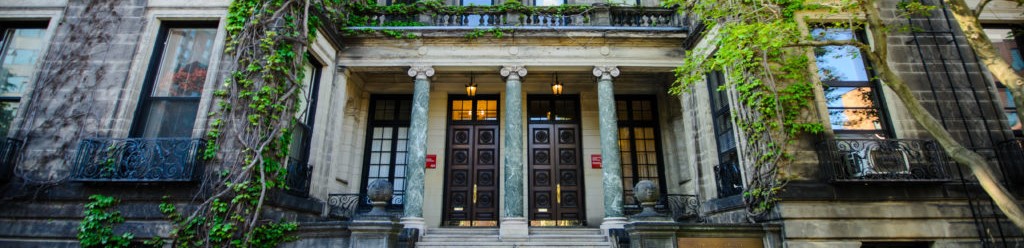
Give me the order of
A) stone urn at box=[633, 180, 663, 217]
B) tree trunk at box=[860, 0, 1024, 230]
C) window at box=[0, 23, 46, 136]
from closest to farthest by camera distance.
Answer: tree trunk at box=[860, 0, 1024, 230] < stone urn at box=[633, 180, 663, 217] < window at box=[0, 23, 46, 136]

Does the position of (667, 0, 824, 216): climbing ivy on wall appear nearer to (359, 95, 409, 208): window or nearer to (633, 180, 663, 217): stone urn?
(633, 180, 663, 217): stone urn

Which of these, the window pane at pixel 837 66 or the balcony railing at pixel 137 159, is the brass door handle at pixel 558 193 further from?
the balcony railing at pixel 137 159

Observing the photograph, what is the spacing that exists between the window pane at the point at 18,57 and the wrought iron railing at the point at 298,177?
169 inches

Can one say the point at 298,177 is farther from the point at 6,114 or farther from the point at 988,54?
the point at 988,54

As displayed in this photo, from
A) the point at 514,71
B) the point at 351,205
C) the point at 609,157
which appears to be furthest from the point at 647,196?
the point at 351,205

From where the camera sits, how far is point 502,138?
1184 cm

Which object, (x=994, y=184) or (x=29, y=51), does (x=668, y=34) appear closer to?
(x=994, y=184)

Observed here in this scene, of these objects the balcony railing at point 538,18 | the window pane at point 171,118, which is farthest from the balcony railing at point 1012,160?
the window pane at point 171,118

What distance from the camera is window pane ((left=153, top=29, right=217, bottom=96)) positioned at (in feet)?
25.3

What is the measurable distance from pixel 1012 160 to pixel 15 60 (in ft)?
54.4

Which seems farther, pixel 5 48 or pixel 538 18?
pixel 538 18

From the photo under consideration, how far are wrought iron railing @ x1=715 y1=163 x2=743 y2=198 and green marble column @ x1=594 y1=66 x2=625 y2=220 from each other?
6.11 ft

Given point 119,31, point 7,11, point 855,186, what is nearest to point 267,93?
point 119,31

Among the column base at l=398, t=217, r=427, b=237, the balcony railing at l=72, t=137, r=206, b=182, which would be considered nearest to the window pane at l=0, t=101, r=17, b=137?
the balcony railing at l=72, t=137, r=206, b=182
